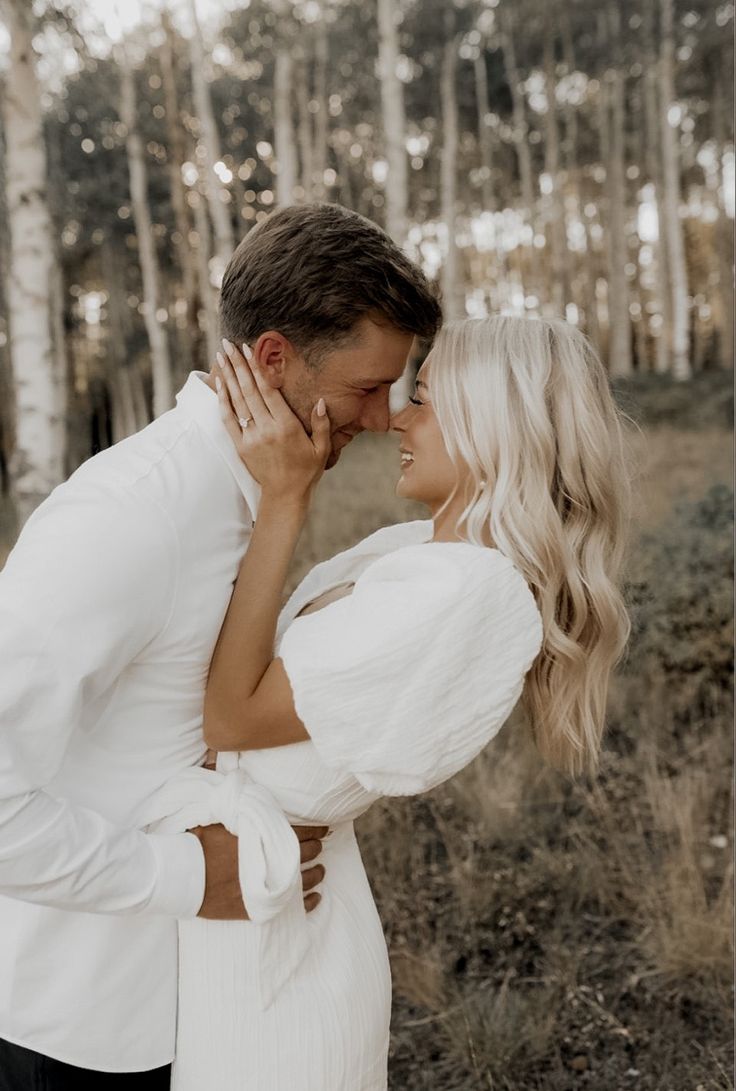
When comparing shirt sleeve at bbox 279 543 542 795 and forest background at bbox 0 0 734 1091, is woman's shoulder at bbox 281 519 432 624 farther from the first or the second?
forest background at bbox 0 0 734 1091

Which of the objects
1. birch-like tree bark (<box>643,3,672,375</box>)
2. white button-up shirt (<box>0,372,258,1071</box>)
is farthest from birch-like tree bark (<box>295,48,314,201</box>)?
white button-up shirt (<box>0,372,258,1071</box>)

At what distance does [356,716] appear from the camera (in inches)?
52.1

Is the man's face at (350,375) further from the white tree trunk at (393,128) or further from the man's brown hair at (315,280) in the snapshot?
the white tree trunk at (393,128)

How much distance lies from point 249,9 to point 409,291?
14.8 metres

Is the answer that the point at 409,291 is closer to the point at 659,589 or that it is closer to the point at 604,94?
the point at 659,589

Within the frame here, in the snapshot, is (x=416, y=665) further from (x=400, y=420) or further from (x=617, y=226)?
(x=617, y=226)

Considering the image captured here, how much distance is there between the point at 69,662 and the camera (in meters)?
1.18

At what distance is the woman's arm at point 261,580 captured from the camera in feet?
4.54

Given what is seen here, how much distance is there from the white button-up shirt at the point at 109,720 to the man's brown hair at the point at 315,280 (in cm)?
17

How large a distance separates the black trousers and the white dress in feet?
0.23

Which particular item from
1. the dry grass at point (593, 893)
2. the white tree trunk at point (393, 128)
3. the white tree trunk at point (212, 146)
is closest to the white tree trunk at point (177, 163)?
the white tree trunk at point (212, 146)

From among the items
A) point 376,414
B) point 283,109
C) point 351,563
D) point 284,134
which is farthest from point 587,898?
point 283,109

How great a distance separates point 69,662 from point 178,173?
13.6 m

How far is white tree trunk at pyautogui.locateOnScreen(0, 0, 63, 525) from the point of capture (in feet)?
17.3
